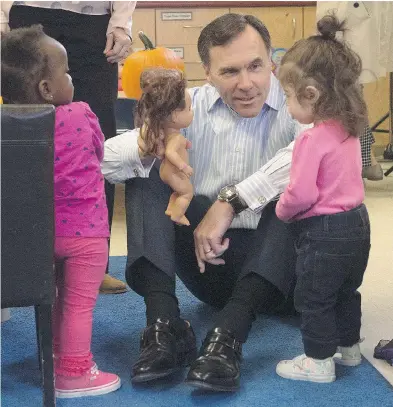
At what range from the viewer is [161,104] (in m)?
1.73

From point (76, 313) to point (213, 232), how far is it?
14.7 inches

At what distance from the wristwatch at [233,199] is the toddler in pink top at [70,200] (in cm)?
31

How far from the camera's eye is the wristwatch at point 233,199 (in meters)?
1.84

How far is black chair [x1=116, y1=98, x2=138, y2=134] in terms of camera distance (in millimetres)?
3834

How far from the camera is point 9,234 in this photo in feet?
4.68

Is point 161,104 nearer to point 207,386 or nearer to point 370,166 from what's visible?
point 207,386

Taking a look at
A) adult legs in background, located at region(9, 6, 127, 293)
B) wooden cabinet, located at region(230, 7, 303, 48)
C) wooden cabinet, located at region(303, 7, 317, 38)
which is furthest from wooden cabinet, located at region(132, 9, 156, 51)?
adult legs in background, located at region(9, 6, 127, 293)

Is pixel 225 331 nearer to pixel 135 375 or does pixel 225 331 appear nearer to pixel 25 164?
pixel 135 375

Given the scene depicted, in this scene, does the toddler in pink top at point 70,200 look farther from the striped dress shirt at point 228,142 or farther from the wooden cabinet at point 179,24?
the wooden cabinet at point 179,24

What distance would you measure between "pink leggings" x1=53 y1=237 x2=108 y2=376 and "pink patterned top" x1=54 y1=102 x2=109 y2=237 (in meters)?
0.03

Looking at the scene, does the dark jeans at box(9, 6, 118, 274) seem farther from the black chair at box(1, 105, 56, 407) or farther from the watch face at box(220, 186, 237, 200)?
the black chair at box(1, 105, 56, 407)

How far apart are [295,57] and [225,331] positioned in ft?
1.95

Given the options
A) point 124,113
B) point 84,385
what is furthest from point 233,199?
point 124,113

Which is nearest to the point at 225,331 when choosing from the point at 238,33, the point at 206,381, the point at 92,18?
the point at 206,381
